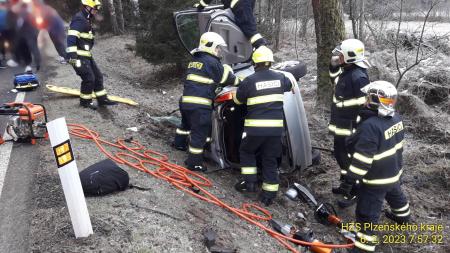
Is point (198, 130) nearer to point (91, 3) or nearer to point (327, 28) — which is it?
point (91, 3)

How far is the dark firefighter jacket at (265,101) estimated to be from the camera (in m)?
4.85

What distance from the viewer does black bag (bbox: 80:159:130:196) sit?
396 cm

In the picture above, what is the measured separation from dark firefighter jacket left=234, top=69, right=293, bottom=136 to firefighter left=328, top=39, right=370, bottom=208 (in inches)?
35.5

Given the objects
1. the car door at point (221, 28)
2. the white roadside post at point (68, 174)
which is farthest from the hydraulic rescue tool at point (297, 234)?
the car door at point (221, 28)

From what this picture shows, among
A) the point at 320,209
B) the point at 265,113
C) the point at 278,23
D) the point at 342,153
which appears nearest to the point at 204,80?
the point at 265,113

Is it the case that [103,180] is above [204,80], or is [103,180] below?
below

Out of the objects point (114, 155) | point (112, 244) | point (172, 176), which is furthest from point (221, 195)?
point (112, 244)

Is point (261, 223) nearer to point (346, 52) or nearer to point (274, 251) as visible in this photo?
point (274, 251)

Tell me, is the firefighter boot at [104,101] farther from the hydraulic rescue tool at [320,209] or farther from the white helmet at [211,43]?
the hydraulic rescue tool at [320,209]

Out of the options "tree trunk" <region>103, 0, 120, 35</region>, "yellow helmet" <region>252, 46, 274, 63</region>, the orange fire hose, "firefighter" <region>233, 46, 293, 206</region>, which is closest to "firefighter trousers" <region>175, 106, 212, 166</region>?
the orange fire hose

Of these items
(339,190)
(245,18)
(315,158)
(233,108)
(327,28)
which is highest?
(245,18)

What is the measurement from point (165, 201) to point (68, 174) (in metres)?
1.32

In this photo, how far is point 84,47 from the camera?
6965 mm

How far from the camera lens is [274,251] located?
13.2 ft
